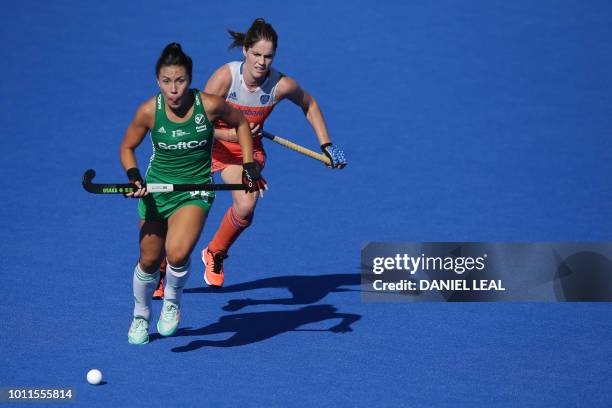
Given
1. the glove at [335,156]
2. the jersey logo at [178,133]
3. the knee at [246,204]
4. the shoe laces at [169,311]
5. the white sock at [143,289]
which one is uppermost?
→ the glove at [335,156]

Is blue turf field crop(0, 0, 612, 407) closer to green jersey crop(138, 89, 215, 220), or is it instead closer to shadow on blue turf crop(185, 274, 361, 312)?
shadow on blue turf crop(185, 274, 361, 312)

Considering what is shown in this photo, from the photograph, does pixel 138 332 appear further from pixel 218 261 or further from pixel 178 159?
pixel 218 261

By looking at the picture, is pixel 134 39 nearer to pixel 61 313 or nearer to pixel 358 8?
pixel 358 8

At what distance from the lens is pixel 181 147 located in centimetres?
639

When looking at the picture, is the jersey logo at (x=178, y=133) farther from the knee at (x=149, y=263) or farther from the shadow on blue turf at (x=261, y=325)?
the shadow on blue turf at (x=261, y=325)

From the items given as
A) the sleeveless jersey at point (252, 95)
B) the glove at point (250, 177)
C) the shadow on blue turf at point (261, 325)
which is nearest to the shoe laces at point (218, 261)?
the shadow on blue turf at point (261, 325)

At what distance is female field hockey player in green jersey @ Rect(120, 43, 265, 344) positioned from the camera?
628 cm

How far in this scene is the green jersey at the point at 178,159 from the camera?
6.33m

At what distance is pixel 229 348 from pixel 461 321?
171cm

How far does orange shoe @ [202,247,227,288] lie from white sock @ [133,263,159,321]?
3.85 ft

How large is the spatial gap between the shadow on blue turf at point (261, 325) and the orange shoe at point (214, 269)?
54 centimetres

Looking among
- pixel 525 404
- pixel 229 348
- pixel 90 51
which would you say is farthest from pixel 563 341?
pixel 90 51

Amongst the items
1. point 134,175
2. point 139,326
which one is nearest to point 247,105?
point 134,175

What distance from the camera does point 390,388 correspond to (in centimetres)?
610
